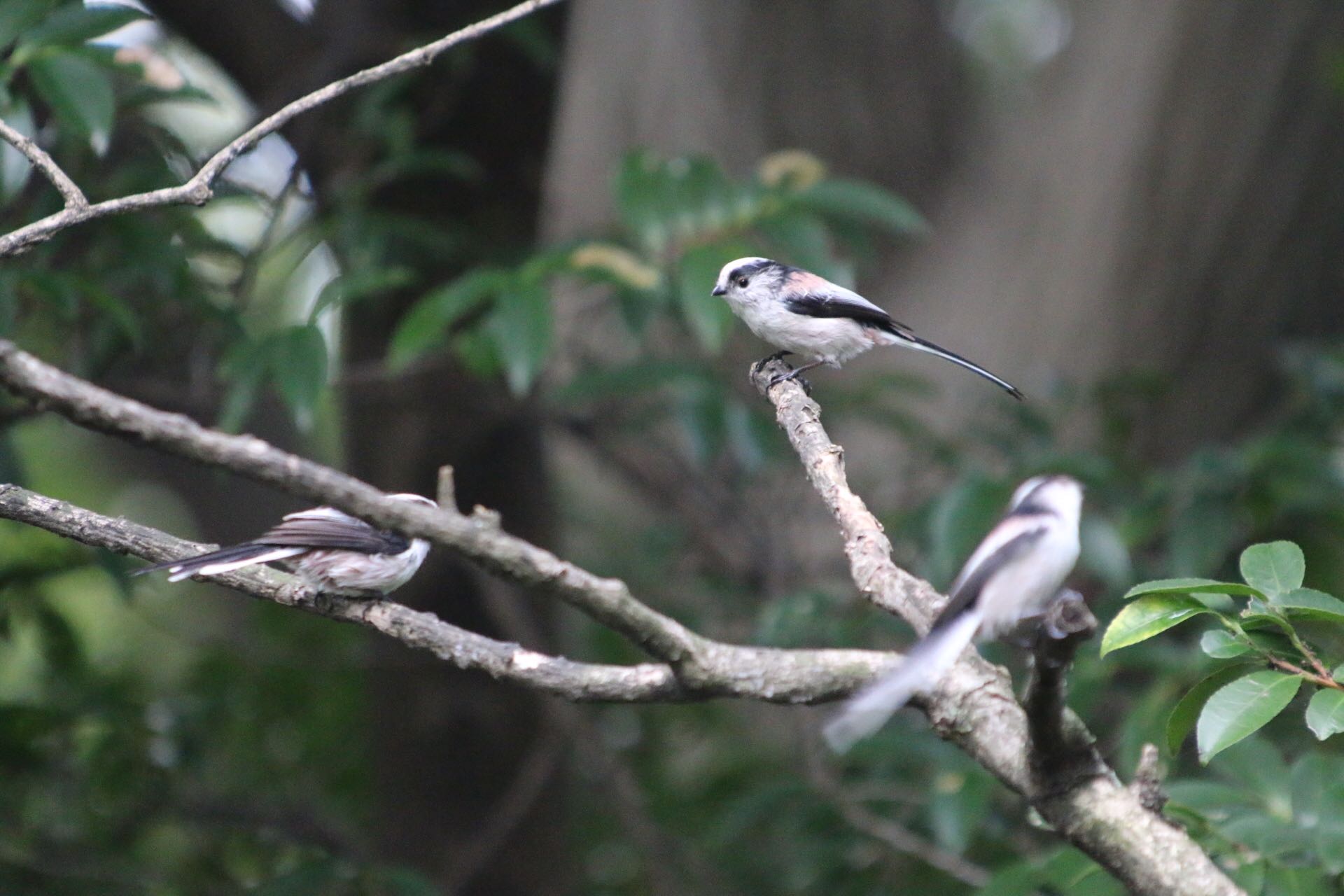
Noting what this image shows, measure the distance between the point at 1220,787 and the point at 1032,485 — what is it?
1.04 meters

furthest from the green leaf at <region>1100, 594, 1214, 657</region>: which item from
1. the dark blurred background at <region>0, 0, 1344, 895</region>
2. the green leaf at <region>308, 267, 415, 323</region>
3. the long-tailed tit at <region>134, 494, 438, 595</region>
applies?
the green leaf at <region>308, 267, 415, 323</region>

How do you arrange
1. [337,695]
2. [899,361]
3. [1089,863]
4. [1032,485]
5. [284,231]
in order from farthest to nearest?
[899,361], [337,695], [284,231], [1089,863], [1032,485]

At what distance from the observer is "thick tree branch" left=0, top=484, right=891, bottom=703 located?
6.75 feet

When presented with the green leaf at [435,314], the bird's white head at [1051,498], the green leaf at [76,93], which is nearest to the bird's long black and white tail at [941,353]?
the bird's white head at [1051,498]

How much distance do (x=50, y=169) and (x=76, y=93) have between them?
4.03 feet

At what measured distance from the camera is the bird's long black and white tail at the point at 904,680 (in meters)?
1.90

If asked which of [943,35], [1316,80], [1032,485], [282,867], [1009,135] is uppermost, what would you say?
[943,35]

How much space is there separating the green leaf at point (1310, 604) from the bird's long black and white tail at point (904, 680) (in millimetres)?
504

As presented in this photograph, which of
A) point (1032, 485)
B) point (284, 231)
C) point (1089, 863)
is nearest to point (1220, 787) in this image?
point (1089, 863)

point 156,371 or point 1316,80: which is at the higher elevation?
point 1316,80

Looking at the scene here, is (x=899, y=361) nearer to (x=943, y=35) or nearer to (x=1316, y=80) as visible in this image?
(x=943, y=35)

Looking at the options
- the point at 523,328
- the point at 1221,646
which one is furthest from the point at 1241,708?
the point at 523,328

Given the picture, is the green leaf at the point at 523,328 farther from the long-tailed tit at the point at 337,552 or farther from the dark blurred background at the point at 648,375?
the long-tailed tit at the point at 337,552

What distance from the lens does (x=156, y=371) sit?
15.4ft
